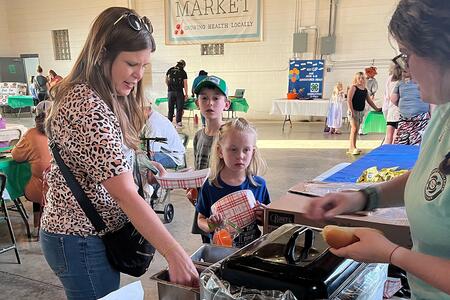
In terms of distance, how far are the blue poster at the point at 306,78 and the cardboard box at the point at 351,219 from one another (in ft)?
25.2

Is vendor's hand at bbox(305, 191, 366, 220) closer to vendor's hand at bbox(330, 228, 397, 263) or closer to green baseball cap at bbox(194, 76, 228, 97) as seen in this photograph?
vendor's hand at bbox(330, 228, 397, 263)

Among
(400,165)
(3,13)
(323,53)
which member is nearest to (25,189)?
(400,165)

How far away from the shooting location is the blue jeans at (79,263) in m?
1.10

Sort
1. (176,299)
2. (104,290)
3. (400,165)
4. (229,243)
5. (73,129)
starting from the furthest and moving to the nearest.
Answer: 1. (400,165)
2. (229,243)
3. (104,290)
4. (73,129)
5. (176,299)

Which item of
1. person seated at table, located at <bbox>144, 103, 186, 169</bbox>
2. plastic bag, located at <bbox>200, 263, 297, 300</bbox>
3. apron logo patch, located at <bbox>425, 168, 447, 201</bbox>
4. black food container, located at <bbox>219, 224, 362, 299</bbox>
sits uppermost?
apron logo patch, located at <bbox>425, 168, 447, 201</bbox>

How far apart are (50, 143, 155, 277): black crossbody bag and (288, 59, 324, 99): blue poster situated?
797 centimetres

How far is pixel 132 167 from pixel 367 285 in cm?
76

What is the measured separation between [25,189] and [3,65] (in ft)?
36.7

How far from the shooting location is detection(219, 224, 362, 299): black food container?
70 cm

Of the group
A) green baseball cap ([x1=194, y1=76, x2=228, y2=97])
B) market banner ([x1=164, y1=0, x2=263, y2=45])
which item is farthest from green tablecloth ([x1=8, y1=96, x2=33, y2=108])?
green baseball cap ([x1=194, y1=76, x2=228, y2=97])

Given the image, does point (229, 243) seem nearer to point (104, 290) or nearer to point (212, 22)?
point (104, 290)

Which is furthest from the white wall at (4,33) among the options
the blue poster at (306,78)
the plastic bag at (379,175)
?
the plastic bag at (379,175)

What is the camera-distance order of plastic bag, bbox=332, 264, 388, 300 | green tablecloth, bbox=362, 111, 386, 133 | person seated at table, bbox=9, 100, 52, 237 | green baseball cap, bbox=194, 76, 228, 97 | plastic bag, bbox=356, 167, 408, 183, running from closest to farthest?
plastic bag, bbox=332, 264, 388, 300
plastic bag, bbox=356, 167, 408, 183
green baseball cap, bbox=194, 76, 228, 97
person seated at table, bbox=9, 100, 52, 237
green tablecloth, bbox=362, 111, 386, 133

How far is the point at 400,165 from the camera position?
2.02 m
